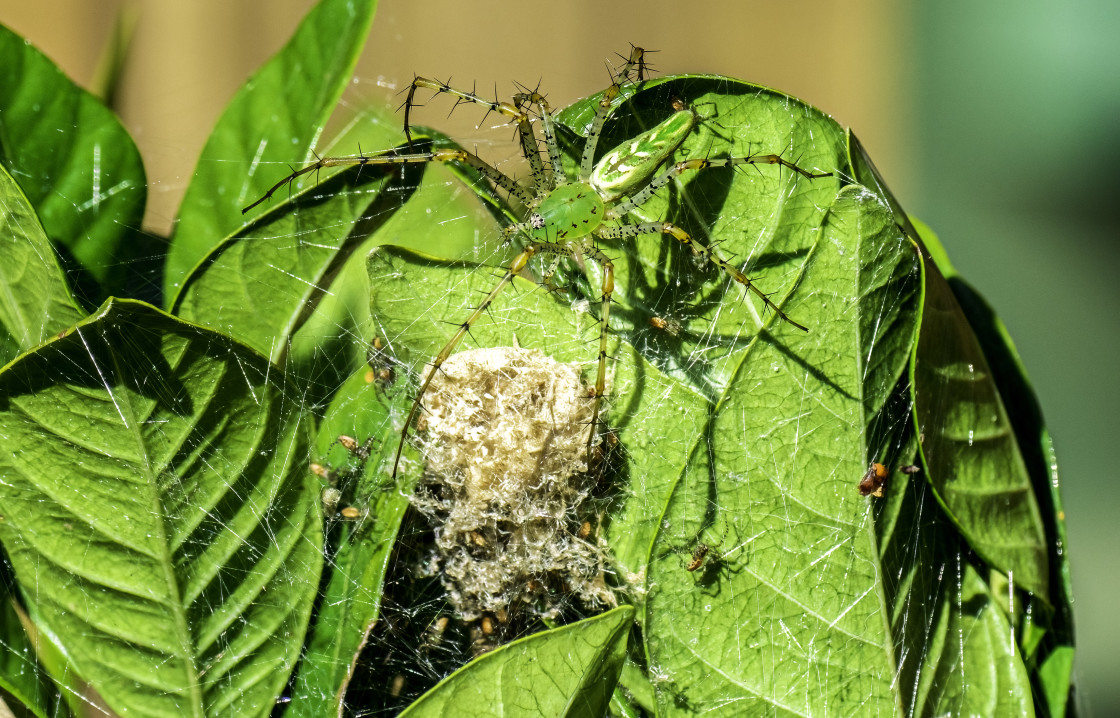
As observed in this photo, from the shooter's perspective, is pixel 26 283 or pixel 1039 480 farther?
pixel 1039 480

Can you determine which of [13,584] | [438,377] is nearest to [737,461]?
[438,377]

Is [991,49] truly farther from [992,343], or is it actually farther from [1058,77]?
[992,343]

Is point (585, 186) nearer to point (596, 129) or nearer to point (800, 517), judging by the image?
point (596, 129)

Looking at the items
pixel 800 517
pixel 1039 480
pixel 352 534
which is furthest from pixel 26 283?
pixel 1039 480

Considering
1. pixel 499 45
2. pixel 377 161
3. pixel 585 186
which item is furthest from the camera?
pixel 499 45

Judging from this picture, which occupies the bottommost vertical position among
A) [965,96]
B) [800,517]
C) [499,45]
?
[800,517]

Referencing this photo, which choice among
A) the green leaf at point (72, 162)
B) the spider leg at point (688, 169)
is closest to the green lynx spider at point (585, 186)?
the spider leg at point (688, 169)

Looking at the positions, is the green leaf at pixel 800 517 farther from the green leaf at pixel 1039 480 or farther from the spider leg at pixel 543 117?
the spider leg at pixel 543 117
